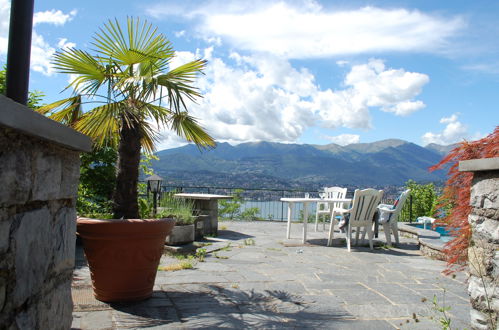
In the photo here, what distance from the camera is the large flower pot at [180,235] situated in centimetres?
518

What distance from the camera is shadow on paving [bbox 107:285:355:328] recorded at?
2.69 metres

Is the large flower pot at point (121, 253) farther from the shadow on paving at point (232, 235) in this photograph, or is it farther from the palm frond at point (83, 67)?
the shadow on paving at point (232, 235)

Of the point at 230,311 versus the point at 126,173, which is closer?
the point at 230,311

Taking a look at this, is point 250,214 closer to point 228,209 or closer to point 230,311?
point 228,209

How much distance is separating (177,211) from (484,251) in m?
4.20

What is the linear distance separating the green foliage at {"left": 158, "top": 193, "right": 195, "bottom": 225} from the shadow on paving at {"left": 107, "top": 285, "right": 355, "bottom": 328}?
6.95 feet

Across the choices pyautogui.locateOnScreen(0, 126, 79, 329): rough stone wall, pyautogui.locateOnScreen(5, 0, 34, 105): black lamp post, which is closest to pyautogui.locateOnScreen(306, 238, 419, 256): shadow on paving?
pyautogui.locateOnScreen(0, 126, 79, 329): rough stone wall

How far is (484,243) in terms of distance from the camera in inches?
85.5

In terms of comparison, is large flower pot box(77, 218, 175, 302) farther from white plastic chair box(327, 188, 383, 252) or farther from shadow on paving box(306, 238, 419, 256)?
shadow on paving box(306, 238, 419, 256)

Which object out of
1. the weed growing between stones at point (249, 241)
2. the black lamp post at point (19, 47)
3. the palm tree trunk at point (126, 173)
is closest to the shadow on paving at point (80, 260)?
the palm tree trunk at point (126, 173)

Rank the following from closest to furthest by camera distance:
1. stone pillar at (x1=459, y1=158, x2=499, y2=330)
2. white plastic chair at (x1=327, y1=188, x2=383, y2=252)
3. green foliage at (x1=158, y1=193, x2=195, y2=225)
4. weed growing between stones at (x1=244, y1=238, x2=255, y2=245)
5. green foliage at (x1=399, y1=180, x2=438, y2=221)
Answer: stone pillar at (x1=459, y1=158, x2=499, y2=330) < green foliage at (x1=158, y1=193, x2=195, y2=225) < white plastic chair at (x1=327, y1=188, x2=383, y2=252) < weed growing between stones at (x1=244, y1=238, x2=255, y2=245) < green foliage at (x1=399, y1=180, x2=438, y2=221)

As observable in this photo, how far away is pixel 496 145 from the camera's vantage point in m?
2.48

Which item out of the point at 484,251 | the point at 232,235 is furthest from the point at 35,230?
the point at 232,235

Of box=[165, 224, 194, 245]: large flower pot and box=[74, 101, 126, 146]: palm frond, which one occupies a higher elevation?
box=[74, 101, 126, 146]: palm frond
